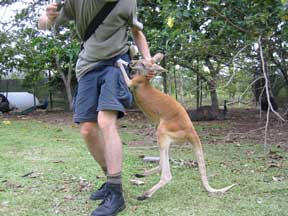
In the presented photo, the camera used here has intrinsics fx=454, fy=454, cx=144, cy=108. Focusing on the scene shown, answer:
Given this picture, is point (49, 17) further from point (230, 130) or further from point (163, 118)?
point (230, 130)

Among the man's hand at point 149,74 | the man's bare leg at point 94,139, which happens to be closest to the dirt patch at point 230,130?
the man's hand at point 149,74

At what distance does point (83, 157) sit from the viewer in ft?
15.6

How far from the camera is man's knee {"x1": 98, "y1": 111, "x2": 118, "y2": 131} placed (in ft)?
9.50

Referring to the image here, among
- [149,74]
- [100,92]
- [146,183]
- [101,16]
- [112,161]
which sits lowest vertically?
[146,183]

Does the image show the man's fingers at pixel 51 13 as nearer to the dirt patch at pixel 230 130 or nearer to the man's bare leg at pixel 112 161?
the man's bare leg at pixel 112 161

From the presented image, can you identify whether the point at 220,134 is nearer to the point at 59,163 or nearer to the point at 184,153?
the point at 184,153

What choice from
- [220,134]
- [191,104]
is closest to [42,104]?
[191,104]

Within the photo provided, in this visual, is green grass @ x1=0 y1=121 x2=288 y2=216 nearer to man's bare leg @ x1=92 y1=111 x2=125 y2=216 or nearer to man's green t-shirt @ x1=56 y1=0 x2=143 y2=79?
man's bare leg @ x1=92 y1=111 x2=125 y2=216

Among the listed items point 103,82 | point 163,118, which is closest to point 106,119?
point 103,82

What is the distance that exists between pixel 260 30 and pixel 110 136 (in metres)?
2.58

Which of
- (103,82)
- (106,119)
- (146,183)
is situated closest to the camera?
(106,119)

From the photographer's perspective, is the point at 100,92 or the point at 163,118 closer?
the point at 100,92

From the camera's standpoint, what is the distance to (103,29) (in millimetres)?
3006

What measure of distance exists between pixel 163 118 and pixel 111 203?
74 cm
